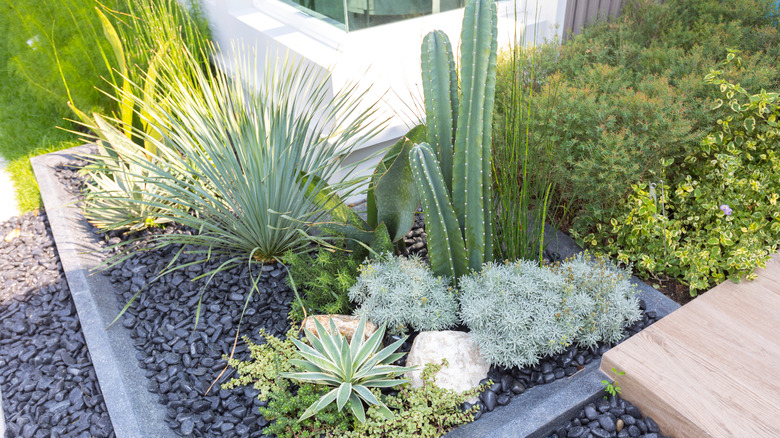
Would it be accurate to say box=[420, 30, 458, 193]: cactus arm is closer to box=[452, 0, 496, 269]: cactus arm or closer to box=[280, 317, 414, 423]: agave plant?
box=[452, 0, 496, 269]: cactus arm

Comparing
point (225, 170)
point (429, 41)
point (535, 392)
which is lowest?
point (535, 392)

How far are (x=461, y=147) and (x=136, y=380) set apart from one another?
148 cm

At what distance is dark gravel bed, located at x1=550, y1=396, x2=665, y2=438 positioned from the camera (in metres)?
1.68

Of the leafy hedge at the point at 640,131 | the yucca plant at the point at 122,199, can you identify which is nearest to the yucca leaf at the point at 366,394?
the leafy hedge at the point at 640,131

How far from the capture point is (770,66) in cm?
250

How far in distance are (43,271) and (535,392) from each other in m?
2.40

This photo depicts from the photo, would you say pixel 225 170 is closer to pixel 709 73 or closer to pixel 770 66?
pixel 709 73

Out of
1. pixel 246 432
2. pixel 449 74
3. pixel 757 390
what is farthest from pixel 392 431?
pixel 449 74

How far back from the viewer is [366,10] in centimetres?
293

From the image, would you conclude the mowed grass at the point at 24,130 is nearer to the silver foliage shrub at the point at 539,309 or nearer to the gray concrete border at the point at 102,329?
the gray concrete border at the point at 102,329

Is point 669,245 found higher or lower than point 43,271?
higher

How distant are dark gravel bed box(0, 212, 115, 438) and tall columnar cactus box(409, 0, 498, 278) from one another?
1.39 metres

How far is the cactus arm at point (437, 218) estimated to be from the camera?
184 centimetres

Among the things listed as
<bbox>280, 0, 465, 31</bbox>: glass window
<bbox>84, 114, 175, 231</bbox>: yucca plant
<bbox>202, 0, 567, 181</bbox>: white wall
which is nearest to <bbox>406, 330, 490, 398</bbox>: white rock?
Answer: <bbox>202, 0, 567, 181</bbox>: white wall
